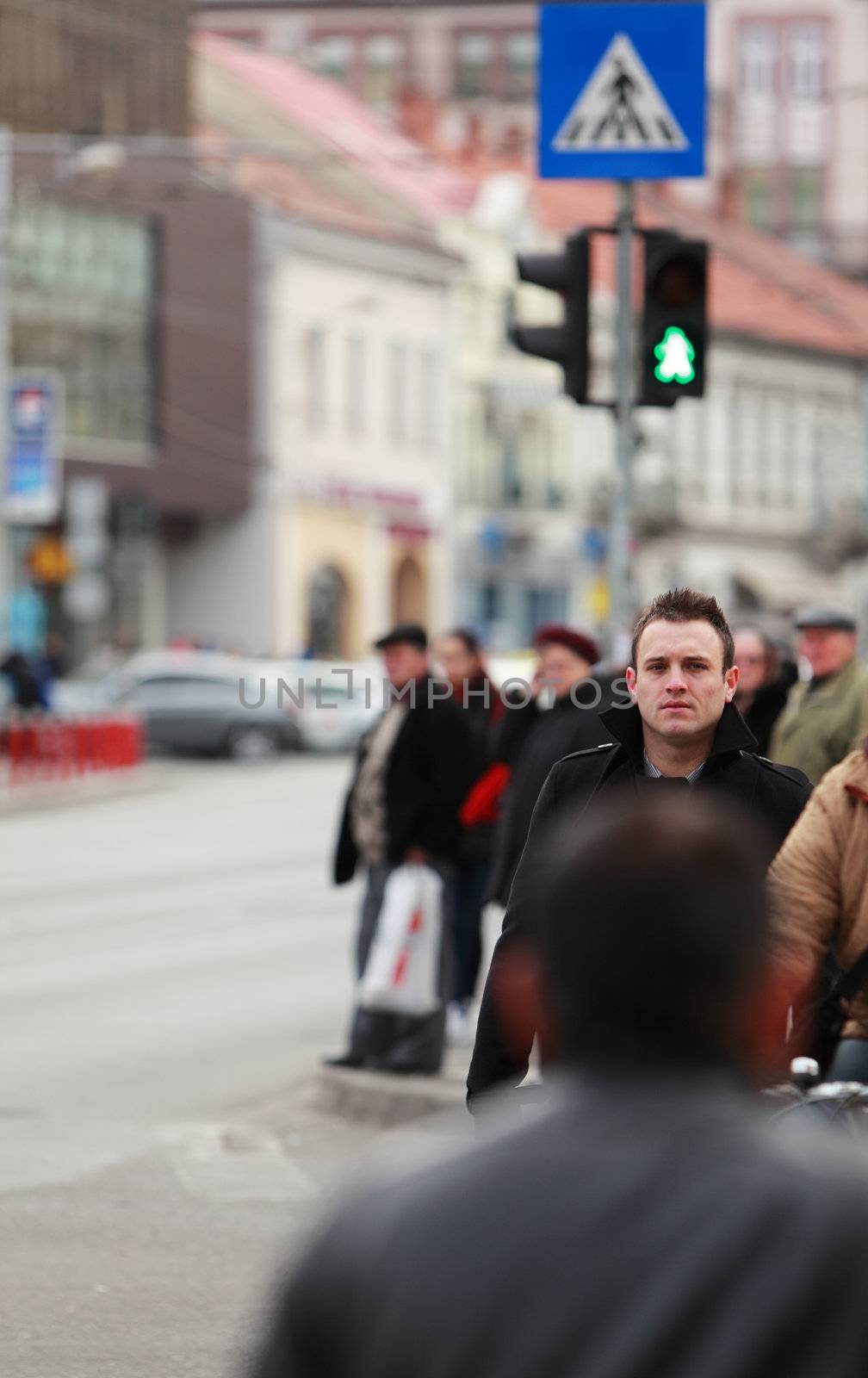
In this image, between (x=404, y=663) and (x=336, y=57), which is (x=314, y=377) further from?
(x=404, y=663)

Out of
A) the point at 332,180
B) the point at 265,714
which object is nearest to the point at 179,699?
the point at 265,714

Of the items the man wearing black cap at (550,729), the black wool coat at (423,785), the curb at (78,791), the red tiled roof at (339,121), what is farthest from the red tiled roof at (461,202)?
the man wearing black cap at (550,729)

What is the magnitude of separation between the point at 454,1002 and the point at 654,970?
1072 cm

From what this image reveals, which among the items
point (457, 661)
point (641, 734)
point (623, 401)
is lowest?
point (457, 661)

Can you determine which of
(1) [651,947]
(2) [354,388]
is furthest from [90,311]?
(1) [651,947]

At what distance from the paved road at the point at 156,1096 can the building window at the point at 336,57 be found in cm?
6342

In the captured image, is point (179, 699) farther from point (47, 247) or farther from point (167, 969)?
point (167, 969)

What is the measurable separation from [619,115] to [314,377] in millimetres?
48863

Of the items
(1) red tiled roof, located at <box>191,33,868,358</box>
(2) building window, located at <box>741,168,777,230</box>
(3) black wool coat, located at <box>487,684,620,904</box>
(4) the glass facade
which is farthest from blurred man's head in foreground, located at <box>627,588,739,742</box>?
(2) building window, located at <box>741,168,777,230</box>

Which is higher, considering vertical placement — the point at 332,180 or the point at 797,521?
the point at 332,180

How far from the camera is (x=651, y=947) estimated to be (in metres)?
2.38

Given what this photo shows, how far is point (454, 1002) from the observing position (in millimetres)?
13039

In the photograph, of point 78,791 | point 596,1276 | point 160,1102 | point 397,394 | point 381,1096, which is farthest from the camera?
point 397,394

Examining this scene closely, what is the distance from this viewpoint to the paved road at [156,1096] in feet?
24.8
